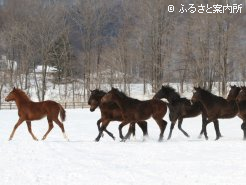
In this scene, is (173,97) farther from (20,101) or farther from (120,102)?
(20,101)

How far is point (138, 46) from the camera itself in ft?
164

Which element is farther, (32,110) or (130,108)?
(32,110)

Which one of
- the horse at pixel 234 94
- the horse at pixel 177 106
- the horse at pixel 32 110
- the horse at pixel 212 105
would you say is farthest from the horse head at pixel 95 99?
the horse at pixel 234 94

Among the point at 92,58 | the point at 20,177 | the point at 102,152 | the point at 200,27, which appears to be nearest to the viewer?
the point at 20,177

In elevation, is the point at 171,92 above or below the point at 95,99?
above

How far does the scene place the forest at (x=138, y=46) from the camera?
41.3 metres

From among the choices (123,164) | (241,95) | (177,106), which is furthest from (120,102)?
(123,164)

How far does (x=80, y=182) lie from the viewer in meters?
6.71

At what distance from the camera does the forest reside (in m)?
41.3

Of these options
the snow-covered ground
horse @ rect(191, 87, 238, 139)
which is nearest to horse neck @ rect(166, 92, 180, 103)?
horse @ rect(191, 87, 238, 139)

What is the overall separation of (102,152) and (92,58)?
43.1 meters

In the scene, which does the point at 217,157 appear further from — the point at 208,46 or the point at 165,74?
the point at 165,74

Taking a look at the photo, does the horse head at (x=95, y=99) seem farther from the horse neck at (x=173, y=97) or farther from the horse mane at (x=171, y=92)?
the horse neck at (x=173, y=97)

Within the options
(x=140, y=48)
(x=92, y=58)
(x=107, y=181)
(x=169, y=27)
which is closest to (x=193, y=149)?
(x=107, y=181)
